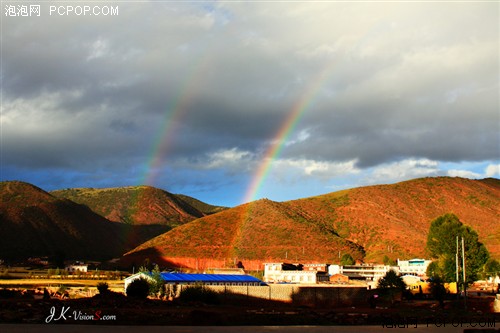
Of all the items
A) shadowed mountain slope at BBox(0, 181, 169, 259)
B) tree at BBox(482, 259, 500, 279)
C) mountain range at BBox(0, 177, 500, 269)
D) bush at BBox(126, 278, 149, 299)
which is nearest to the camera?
bush at BBox(126, 278, 149, 299)

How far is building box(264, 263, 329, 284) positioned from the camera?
96500 millimetres

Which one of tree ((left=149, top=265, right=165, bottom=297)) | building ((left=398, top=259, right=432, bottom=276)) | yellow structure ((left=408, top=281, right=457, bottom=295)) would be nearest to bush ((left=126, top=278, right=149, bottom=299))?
tree ((left=149, top=265, right=165, bottom=297))

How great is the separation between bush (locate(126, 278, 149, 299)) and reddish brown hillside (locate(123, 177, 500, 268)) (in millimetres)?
72129

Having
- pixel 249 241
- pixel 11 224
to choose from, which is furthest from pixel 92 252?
pixel 249 241

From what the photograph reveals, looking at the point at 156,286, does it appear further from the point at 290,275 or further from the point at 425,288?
the point at 290,275

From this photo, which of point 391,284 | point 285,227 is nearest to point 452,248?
point 391,284

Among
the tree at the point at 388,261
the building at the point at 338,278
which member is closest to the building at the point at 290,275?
the building at the point at 338,278

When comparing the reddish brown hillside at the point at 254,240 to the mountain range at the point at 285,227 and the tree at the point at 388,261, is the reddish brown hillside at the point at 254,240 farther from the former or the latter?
the tree at the point at 388,261

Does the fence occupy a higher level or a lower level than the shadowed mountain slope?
lower

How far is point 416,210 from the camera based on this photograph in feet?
550

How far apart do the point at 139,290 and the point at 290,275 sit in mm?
51309

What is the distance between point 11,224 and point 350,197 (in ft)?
354

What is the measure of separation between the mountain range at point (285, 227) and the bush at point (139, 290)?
68564 mm

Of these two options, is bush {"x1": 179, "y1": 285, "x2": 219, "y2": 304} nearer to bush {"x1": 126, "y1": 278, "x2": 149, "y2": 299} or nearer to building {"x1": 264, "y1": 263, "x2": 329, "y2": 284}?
bush {"x1": 126, "y1": 278, "x2": 149, "y2": 299}
